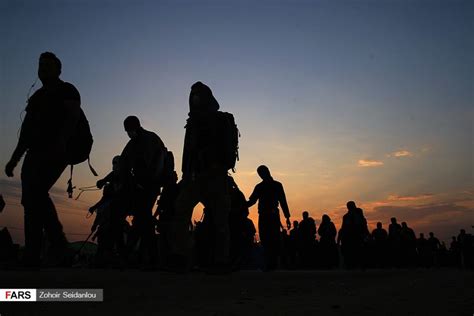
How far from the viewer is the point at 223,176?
5.32 metres

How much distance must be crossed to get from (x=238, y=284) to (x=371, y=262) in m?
14.8

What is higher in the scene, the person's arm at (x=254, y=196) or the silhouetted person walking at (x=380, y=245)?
the person's arm at (x=254, y=196)

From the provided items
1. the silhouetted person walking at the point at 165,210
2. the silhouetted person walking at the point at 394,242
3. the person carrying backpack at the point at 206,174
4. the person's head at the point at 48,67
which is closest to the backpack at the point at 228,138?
the person carrying backpack at the point at 206,174

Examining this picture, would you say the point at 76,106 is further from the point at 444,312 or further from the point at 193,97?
the point at 444,312

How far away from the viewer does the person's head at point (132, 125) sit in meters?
Result: 6.39

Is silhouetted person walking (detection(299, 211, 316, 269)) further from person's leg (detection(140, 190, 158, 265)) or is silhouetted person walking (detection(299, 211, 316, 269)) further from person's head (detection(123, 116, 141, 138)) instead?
person's head (detection(123, 116, 141, 138))

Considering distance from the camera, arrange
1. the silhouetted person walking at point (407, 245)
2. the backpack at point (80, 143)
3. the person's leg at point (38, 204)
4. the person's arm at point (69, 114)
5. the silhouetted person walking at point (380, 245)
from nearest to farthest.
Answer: the person's leg at point (38, 204) → the person's arm at point (69, 114) → the backpack at point (80, 143) → the silhouetted person walking at point (380, 245) → the silhouetted person walking at point (407, 245)

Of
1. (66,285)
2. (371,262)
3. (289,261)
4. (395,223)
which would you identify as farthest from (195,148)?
(395,223)

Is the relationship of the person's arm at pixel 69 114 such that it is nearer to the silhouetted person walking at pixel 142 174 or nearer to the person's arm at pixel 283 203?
the silhouetted person walking at pixel 142 174

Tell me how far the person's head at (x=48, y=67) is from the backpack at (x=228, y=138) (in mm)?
1931

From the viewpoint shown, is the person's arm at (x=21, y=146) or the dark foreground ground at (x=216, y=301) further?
the person's arm at (x=21, y=146)

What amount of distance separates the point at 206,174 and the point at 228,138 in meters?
0.54

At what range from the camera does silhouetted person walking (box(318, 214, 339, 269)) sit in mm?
15117

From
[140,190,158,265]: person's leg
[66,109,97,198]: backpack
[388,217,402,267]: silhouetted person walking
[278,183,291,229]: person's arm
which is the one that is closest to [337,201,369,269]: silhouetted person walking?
[278,183,291,229]: person's arm
